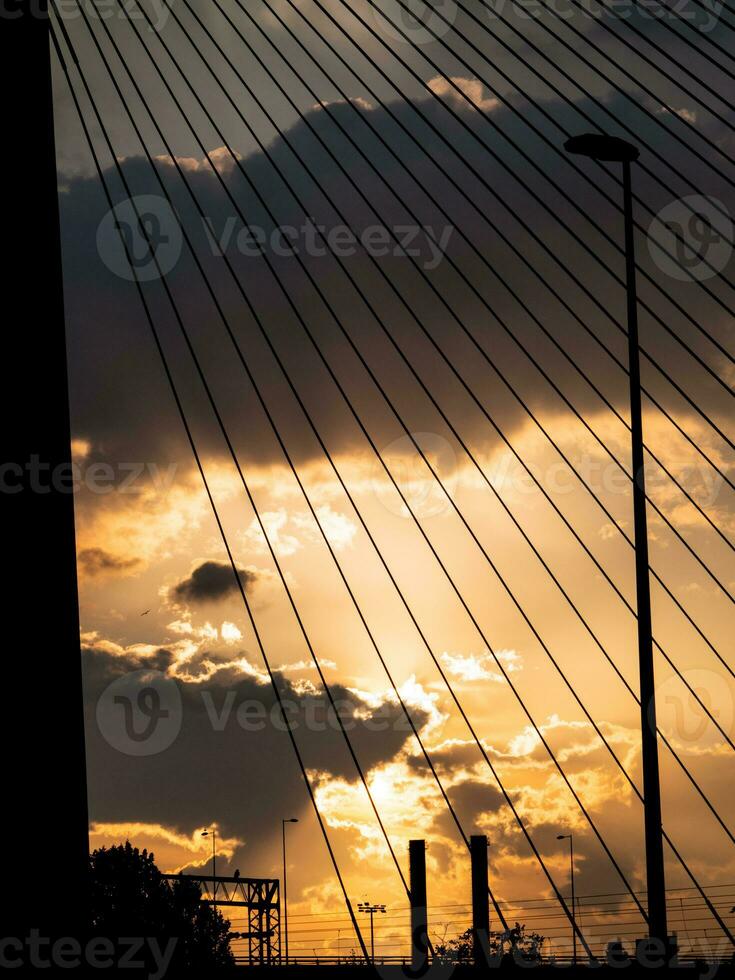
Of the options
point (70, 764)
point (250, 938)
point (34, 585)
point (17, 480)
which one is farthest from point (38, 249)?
point (250, 938)

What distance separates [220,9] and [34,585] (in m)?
10.2

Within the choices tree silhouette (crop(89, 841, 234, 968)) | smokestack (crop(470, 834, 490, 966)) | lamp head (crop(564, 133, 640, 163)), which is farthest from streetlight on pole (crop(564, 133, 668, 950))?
tree silhouette (crop(89, 841, 234, 968))

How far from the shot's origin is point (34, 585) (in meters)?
12.4

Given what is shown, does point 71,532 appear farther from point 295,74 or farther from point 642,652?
point 295,74

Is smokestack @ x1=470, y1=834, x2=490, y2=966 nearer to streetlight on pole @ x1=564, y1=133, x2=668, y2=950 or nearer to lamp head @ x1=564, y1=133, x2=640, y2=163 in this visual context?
streetlight on pole @ x1=564, y1=133, x2=668, y2=950

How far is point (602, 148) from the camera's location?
1712cm

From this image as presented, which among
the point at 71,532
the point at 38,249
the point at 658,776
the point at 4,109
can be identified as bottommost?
the point at 658,776

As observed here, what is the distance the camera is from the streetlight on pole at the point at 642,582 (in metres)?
14.2

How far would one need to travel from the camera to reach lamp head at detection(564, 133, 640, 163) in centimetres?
1695

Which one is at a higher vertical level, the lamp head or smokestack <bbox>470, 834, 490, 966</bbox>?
the lamp head

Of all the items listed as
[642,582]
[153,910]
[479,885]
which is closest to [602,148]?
[642,582]

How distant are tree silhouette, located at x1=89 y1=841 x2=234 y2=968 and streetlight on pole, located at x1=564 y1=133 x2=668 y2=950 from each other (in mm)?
53547

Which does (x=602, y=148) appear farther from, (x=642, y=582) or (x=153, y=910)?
(x=153, y=910)

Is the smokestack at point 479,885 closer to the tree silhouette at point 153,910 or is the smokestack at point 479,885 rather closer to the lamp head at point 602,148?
the tree silhouette at point 153,910
